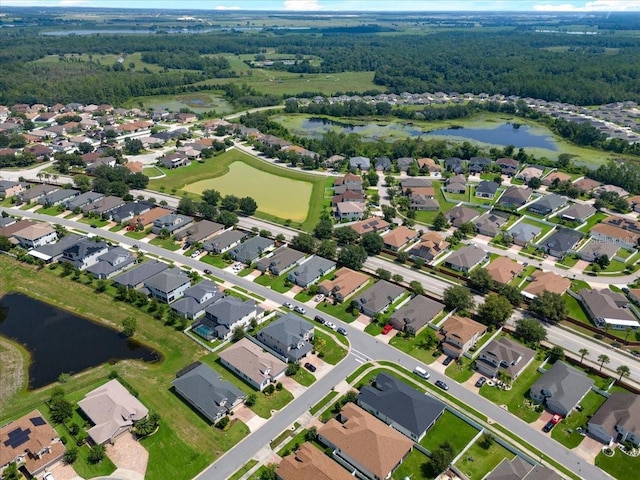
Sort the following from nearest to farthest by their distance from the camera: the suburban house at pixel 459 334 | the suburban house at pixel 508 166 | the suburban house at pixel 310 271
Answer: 1. the suburban house at pixel 459 334
2. the suburban house at pixel 310 271
3. the suburban house at pixel 508 166

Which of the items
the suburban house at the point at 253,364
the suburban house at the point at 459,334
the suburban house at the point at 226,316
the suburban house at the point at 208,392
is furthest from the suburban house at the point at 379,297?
the suburban house at the point at 208,392

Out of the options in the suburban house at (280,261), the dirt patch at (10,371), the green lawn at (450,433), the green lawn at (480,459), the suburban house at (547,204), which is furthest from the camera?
the suburban house at (547,204)

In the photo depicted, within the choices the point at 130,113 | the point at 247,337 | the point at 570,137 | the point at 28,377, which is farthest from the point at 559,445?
the point at 130,113

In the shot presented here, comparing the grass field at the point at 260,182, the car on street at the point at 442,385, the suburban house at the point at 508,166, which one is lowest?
the grass field at the point at 260,182

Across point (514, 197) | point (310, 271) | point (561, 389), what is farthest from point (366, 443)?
point (514, 197)

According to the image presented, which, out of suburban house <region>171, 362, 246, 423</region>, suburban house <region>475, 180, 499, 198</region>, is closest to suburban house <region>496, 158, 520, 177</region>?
suburban house <region>475, 180, 499, 198</region>

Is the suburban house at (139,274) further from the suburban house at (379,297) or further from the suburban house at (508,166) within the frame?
the suburban house at (508,166)

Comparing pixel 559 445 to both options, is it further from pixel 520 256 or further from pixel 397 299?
pixel 520 256
